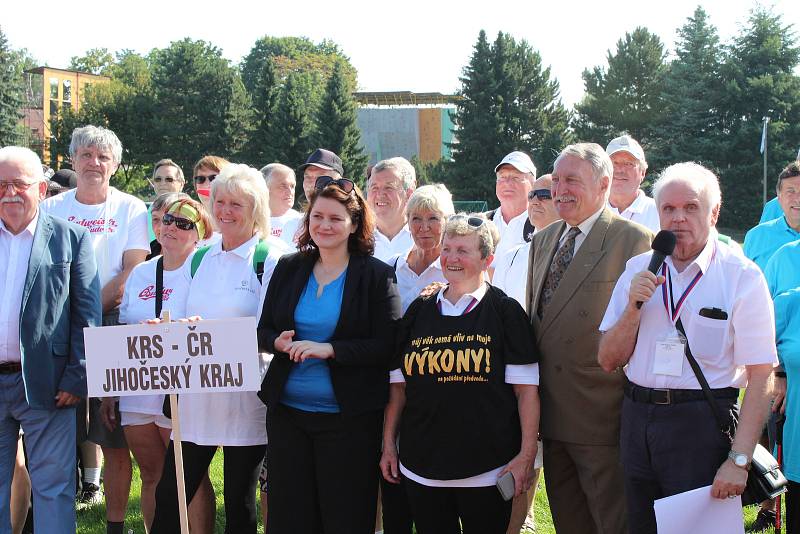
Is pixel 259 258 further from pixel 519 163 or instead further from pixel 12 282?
pixel 519 163

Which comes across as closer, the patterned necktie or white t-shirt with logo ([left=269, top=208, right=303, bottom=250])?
the patterned necktie

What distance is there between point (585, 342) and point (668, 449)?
69cm

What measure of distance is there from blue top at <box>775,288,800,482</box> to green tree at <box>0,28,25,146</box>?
2213 inches

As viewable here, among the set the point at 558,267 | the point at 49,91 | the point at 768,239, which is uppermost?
the point at 49,91

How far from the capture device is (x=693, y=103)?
45875 millimetres

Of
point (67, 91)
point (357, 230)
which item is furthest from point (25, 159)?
point (67, 91)

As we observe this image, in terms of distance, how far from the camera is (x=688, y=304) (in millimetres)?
3434

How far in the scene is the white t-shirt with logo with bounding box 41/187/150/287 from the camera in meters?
5.47

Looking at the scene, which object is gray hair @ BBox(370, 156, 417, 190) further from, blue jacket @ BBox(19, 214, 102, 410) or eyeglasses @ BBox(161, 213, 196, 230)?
blue jacket @ BBox(19, 214, 102, 410)

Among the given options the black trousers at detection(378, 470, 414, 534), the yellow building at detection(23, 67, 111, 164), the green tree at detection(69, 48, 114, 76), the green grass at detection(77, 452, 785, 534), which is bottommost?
the green grass at detection(77, 452, 785, 534)

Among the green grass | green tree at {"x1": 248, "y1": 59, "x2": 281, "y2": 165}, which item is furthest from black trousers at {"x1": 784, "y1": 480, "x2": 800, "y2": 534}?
green tree at {"x1": 248, "y1": 59, "x2": 281, "y2": 165}

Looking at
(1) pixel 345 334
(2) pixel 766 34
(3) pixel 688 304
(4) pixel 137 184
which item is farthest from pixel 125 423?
(4) pixel 137 184

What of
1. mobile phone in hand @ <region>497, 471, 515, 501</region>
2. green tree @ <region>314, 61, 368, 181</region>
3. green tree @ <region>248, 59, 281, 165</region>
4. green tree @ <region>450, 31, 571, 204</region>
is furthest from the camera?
green tree @ <region>248, 59, 281, 165</region>

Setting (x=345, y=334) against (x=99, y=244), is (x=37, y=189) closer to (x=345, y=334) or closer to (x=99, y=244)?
(x=99, y=244)
